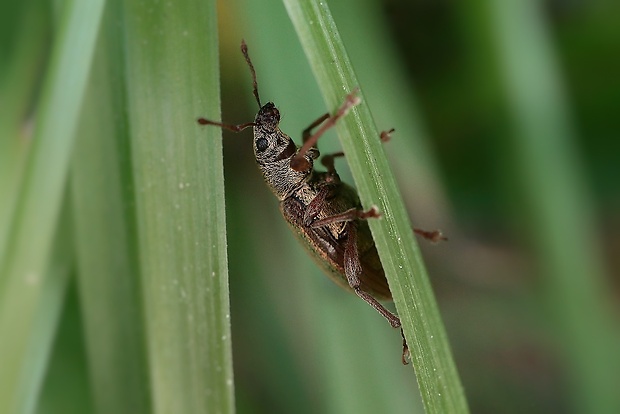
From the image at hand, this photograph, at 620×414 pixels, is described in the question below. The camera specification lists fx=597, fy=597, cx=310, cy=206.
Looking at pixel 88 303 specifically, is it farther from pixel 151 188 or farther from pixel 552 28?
pixel 552 28

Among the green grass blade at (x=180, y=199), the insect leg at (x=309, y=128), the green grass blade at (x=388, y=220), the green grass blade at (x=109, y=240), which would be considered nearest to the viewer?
the green grass blade at (x=388, y=220)

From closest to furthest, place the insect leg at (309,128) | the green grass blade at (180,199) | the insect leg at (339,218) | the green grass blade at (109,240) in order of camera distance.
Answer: the green grass blade at (180,199) < the green grass blade at (109,240) < the insect leg at (339,218) < the insect leg at (309,128)

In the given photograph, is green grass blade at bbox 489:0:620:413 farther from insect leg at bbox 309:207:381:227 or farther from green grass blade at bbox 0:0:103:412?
green grass blade at bbox 0:0:103:412

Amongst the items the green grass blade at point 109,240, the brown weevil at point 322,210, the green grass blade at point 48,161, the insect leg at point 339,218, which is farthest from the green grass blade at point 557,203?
the green grass blade at point 48,161

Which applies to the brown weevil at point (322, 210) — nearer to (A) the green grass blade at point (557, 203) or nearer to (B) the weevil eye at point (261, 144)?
(B) the weevil eye at point (261, 144)

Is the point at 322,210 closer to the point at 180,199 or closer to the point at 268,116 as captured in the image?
the point at 268,116

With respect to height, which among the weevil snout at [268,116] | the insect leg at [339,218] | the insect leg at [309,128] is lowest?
the insect leg at [339,218]

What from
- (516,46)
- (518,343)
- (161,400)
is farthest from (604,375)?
(161,400)
